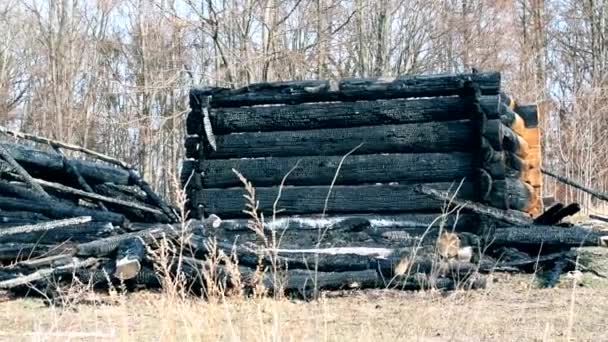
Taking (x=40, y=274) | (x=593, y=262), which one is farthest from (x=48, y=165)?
(x=593, y=262)

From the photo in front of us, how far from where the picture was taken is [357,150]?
8945 mm

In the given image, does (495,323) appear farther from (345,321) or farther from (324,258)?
(324,258)

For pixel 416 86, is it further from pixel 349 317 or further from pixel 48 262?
pixel 48 262

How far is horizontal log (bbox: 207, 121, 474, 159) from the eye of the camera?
8711 millimetres

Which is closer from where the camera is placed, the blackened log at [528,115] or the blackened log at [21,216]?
the blackened log at [21,216]

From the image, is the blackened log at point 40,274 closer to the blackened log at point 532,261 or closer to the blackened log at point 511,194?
the blackened log at point 532,261

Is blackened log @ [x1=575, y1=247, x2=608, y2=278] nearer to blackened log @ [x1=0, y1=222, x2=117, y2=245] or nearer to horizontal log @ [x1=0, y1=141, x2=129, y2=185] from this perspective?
blackened log @ [x1=0, y1=222, x2=117, y2=245]

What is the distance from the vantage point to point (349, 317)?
5758mm

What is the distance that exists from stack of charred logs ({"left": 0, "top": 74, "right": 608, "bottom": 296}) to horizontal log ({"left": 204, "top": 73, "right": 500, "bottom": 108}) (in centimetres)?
1

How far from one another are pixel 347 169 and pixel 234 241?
1782mm

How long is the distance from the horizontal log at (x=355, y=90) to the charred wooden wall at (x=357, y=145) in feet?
0.03

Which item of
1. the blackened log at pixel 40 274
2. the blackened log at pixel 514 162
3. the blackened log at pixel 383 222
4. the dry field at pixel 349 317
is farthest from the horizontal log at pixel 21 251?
the blackened log at pixel 514 162

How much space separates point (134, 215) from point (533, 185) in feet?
15.2

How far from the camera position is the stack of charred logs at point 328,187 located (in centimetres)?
759
